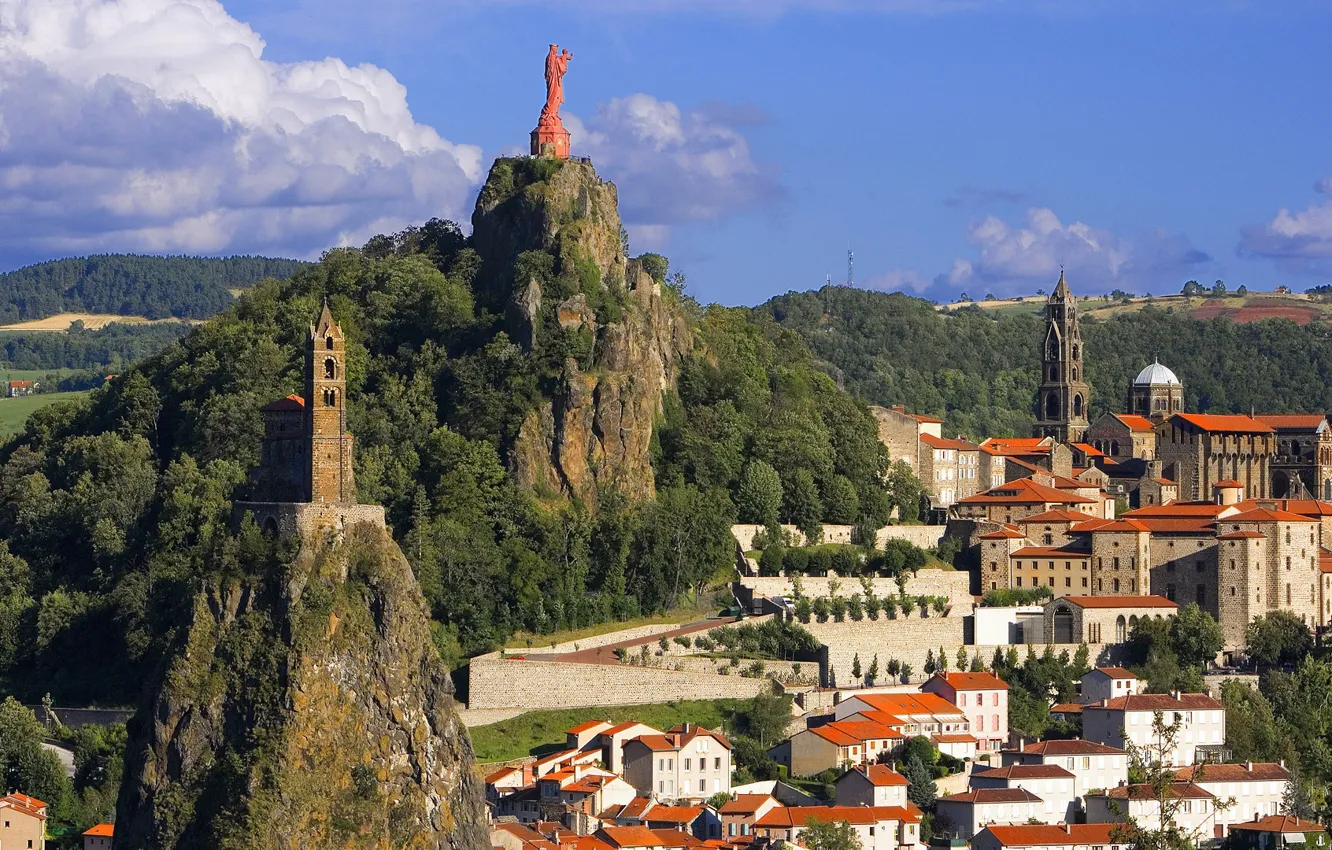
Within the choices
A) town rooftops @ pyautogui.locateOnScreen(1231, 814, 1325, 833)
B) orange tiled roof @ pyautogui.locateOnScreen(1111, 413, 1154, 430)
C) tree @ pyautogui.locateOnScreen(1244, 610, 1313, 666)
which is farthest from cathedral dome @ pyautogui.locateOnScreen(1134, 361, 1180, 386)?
town rooftops @ pyautogui.locateOnScreen(1231, 814, 1325, 833)

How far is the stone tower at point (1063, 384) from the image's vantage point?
117 m

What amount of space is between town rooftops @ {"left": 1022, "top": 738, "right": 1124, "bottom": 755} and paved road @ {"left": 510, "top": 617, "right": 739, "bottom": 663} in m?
11.0

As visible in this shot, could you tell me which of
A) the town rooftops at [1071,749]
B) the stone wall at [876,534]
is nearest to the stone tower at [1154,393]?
the stone wall at [876,534]

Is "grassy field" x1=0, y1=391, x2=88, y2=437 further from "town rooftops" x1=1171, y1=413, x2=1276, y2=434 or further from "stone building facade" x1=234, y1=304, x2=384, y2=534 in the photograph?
"town rooftops" x1=1171, y1=413, x2=1276, y2=434

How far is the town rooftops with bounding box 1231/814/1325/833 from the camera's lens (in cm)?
7481

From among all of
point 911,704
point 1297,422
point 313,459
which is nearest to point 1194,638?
point 911,704

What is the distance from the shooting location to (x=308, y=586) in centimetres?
7175

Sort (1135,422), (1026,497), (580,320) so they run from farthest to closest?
(1135,422) → (1026,497) → (580,320)

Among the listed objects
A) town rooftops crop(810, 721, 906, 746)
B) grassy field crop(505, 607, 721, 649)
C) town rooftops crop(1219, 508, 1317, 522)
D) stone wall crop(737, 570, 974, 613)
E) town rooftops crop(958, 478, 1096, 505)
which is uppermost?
town rooftops crop(958, 478, 1096, 505)

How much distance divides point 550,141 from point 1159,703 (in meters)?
31.4

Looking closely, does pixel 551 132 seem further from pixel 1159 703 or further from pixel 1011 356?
pixel 1011 356

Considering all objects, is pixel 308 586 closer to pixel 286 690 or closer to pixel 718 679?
pixel 286 690

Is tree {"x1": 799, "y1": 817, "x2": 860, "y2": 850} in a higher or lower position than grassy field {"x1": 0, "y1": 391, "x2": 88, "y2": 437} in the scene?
lower

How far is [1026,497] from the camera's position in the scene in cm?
9862
